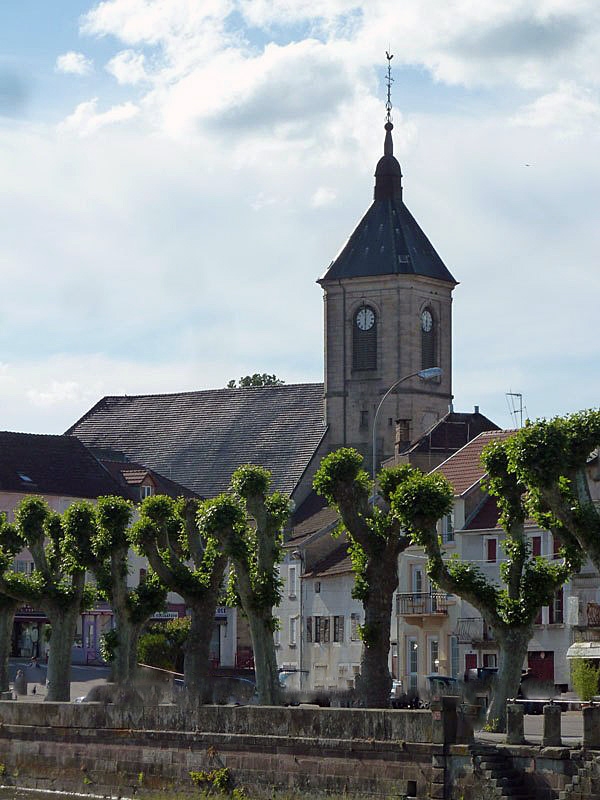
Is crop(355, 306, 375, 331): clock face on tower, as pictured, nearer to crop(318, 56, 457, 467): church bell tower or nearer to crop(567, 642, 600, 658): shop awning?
crop(318, 56, 457, 467): church bell tower

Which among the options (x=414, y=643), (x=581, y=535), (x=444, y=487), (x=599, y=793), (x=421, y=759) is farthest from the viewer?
(x=414, y=643)

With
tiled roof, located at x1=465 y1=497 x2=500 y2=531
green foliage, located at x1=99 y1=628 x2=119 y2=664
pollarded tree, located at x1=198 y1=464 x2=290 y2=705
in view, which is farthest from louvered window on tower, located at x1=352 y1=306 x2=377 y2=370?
pollarded tree, located at x1=198 y1=464 x2=290 y2=705

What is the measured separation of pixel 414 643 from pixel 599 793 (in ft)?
147

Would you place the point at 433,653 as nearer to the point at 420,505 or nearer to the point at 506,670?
the point at 420,505

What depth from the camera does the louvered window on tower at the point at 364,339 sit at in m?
121

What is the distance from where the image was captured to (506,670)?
47531 mm

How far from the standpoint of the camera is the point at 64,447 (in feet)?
359

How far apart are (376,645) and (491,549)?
27.2 m

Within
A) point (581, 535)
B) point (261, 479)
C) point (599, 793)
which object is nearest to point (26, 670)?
point (261, 479)

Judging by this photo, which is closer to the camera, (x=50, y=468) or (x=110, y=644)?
(x=110, y=644)

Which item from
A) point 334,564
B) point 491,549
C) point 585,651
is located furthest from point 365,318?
point 585,651

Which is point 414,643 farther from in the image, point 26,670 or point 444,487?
point 444,487

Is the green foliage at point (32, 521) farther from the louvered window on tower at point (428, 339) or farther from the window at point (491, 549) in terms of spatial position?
the louvered window on tower at point (428, 339)

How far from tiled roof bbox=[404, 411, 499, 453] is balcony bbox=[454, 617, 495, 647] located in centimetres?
1778
